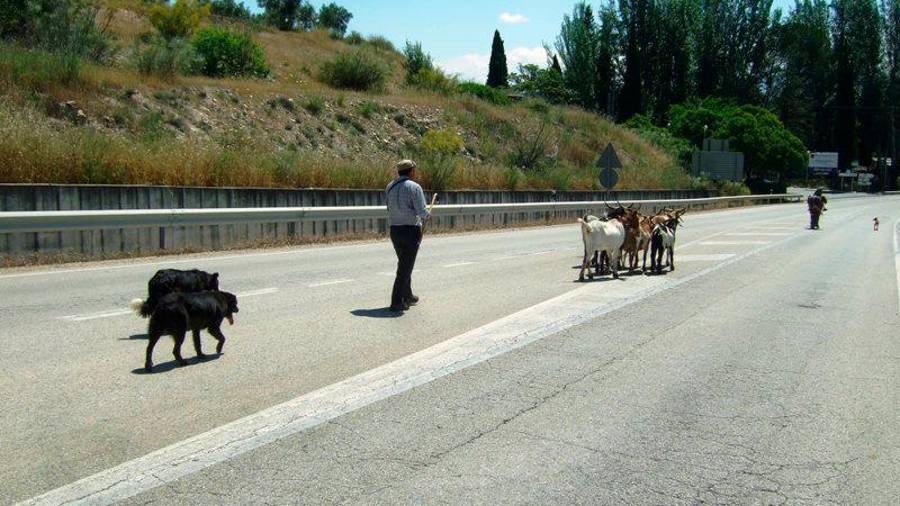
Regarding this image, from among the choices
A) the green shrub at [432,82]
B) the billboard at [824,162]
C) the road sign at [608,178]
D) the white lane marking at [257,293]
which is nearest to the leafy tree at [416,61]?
the green shrub at [432,82]

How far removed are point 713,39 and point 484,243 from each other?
3429 inches

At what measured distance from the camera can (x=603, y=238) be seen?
1455cm

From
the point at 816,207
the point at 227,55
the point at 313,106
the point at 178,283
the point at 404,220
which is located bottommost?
the point at 178,283

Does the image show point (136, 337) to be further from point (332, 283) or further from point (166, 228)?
point (166, 228)

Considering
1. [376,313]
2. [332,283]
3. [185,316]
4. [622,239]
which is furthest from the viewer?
[622,239]

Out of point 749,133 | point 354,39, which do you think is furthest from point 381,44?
point 749,133

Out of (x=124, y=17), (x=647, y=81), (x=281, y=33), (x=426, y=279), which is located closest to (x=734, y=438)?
(x=426, y=279)

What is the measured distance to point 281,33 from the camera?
247 feet

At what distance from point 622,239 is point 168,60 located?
2865 cm

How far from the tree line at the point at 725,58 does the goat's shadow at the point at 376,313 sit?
280 ft

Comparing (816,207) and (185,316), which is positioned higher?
(816,207)

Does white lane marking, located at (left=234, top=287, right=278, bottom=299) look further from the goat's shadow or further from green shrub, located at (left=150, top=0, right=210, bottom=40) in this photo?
green shrub, located at (left=150, top=0, right=210, bottom=40)

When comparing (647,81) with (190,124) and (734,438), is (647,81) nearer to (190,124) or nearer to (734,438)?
(190,124)

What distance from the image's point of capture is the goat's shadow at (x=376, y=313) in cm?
1070
